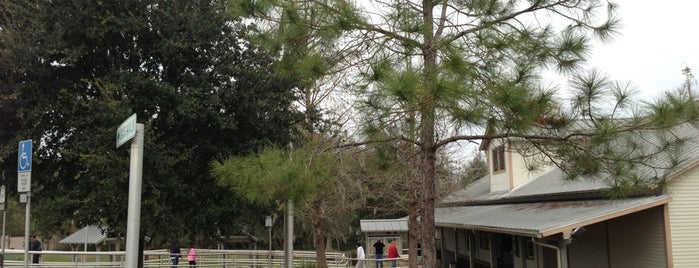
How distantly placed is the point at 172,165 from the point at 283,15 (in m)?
5.49

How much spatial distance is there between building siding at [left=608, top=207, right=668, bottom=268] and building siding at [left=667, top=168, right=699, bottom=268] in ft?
0.93

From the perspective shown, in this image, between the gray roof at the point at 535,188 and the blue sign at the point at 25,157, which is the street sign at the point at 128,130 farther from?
the gray roof at the point at 535,188

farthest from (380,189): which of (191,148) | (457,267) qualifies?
(191,148)

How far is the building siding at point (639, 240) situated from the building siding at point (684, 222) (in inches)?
11.2

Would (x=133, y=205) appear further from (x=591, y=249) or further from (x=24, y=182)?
(x=591, y=249)

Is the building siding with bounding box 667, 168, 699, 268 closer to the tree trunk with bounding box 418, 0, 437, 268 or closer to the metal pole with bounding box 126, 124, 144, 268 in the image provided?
the tree trunk with bounding box 418, 0, 437, 268

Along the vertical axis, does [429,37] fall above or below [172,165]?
above

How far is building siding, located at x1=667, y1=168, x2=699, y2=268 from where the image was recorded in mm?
12672

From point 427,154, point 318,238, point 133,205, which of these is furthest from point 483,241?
point 133,205

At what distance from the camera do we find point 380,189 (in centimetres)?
2339

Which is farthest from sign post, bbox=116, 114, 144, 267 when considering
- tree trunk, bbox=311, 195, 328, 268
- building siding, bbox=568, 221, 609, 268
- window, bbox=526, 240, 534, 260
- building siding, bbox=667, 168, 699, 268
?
tree trunk, bbox=311, 195, 328, 268

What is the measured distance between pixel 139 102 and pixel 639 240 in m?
11.0

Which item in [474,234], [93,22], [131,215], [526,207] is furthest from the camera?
[474,234]

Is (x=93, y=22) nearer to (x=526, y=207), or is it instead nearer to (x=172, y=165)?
(x=172, y=165)
